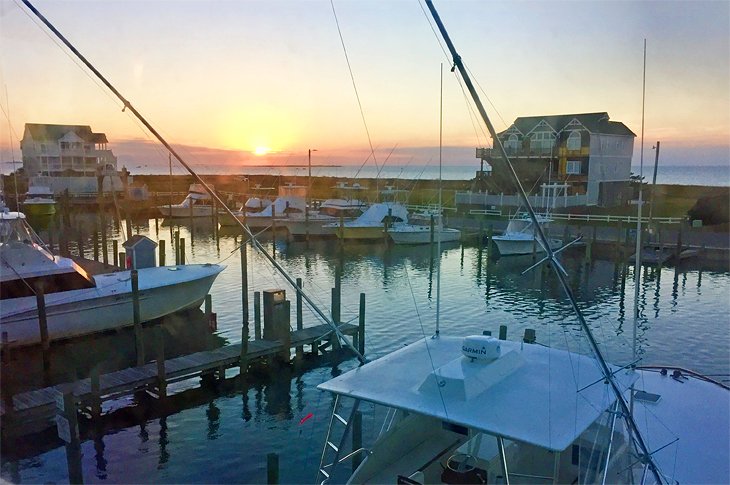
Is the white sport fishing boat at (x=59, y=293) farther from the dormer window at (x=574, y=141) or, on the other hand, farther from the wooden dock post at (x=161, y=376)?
the dormer window at (x=574, y=141)

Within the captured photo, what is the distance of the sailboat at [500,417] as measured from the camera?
6.25m

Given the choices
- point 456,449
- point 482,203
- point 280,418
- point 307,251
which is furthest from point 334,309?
point 482,203

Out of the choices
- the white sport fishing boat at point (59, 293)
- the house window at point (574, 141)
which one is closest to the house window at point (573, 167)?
the house window at point (574, 141)

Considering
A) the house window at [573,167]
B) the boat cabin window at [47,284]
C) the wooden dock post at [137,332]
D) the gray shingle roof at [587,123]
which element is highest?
the gray shingle roof at [587,123]

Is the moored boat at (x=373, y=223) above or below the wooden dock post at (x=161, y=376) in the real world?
above

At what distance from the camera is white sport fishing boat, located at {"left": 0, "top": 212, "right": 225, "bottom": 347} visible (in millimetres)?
17094

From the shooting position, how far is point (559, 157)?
49.9 metres

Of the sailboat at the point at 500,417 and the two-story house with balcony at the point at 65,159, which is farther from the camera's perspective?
the two-story house with balcony at the point at 65,159

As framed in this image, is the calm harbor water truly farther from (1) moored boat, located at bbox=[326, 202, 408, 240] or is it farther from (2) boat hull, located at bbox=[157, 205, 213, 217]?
(2) boat hull, located at bbox=[157, 205, 213, 217]

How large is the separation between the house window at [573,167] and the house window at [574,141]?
1.23 meters

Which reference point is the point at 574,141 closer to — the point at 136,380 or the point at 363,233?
the point at 363,233

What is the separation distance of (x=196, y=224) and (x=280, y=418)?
4532cm

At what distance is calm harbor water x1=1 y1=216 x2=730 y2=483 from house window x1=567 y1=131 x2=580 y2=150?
16055mm

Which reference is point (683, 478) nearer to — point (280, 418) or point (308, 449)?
point (308, 449)
